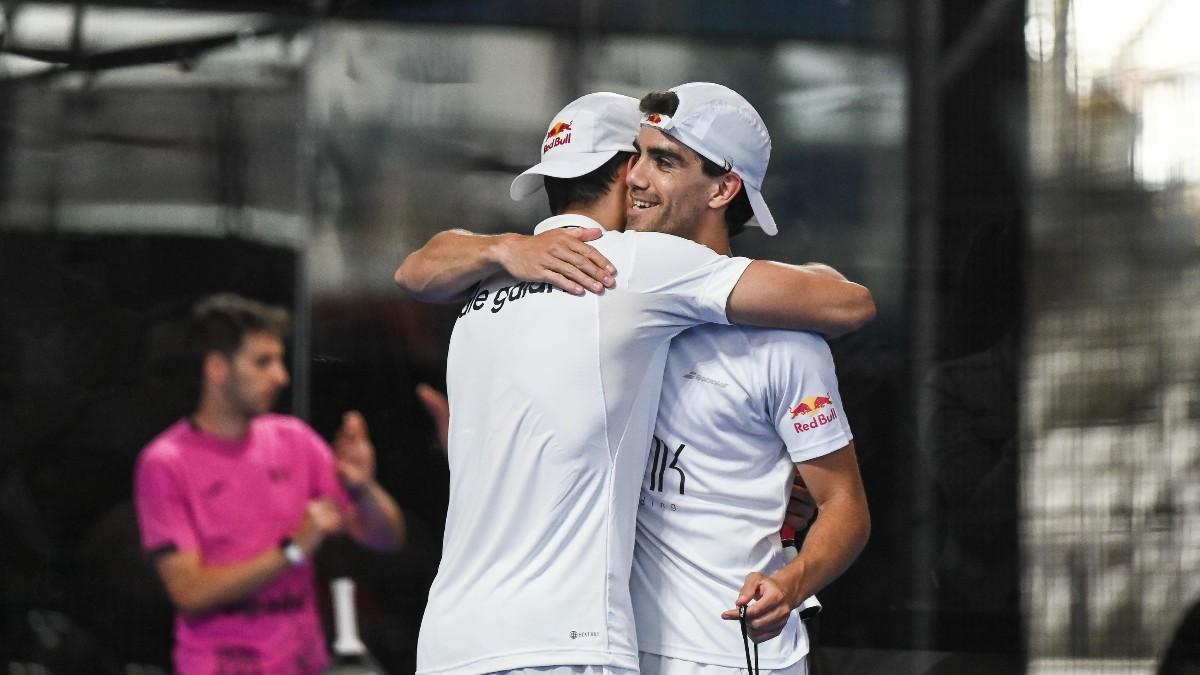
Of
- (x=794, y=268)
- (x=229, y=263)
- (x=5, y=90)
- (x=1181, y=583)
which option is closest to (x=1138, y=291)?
(x=1181, y=583)

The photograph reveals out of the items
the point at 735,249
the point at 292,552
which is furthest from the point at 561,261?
the point at 292,552

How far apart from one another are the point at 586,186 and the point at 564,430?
0.46m

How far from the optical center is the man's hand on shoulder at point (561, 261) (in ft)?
6.85

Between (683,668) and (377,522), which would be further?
(377,522)

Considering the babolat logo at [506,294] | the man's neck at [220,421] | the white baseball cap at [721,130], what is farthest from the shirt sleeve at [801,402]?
the man's neck at [220,421]

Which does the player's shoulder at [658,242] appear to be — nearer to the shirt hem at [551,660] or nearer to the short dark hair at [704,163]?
the short dark hair at [704,163]

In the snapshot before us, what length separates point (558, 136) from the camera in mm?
2348

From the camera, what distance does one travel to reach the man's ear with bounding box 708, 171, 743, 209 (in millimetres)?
2334

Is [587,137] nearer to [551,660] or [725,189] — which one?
[725,189]

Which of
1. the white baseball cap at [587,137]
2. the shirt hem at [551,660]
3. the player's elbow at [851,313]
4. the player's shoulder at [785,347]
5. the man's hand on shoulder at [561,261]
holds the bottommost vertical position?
the shirt hem at [551,660]

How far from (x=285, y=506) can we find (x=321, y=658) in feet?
1.21

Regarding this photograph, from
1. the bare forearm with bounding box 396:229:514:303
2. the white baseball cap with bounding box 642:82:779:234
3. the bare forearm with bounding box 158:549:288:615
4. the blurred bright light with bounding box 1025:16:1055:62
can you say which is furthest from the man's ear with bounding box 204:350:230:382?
the blurred bright light with bounding box 1025:16:1055:62

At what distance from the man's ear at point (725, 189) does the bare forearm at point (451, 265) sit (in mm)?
332

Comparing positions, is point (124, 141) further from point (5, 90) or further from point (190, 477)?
point (190, 477)
